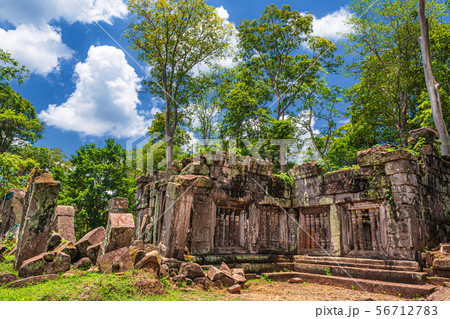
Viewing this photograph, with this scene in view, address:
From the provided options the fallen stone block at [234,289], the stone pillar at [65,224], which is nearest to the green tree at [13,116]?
the stone pillar at [65,224]

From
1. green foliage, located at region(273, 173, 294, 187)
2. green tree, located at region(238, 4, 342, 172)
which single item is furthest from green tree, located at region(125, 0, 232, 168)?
green foliage, located at region(273, 173, 294, 187)

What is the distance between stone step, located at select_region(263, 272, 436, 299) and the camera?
549 centimetres

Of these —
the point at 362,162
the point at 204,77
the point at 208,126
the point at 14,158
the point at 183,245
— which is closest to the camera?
the point at 183,245

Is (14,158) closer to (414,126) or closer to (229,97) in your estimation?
(229,97)

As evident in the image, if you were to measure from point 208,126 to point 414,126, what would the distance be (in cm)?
1390

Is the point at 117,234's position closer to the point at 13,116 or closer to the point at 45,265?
the point at 45,265

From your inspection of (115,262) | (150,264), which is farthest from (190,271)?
(115,262)

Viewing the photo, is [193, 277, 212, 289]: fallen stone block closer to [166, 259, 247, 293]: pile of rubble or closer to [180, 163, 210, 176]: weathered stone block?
[166, 259, 247, 293]: pile of rubble

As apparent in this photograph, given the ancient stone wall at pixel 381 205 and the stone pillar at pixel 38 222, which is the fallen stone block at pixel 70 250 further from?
the ancient stone wall at pixel 381 205

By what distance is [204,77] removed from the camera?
20391 mm

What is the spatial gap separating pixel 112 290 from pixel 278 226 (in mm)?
5626

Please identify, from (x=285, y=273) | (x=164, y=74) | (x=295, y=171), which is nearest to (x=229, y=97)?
(x=164, y=74)

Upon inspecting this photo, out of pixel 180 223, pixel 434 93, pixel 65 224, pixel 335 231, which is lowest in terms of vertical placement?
pixel 335 231

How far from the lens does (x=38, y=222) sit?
619cm
